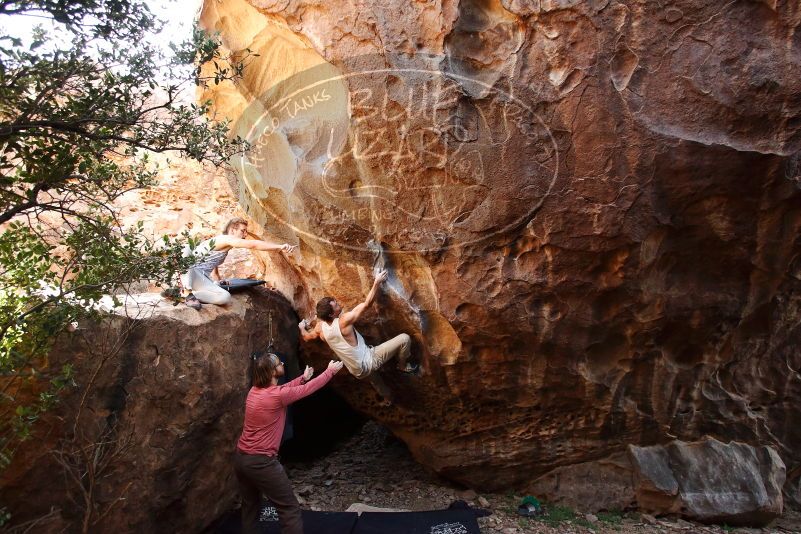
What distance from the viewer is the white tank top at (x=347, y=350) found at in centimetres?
496

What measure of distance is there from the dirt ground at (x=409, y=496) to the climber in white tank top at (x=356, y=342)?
1.51 m

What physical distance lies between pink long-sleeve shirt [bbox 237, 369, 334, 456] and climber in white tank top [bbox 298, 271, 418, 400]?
2.83 ft

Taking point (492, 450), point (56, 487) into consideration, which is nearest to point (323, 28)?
point (56, 487)

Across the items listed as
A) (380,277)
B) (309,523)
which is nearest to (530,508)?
(309,523)

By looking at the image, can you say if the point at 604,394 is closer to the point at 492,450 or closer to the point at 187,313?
the point at 492,450

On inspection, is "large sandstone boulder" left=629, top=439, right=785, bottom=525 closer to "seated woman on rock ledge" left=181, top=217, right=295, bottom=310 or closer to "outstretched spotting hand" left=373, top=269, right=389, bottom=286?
"outstretched spotting hand" left=373, top=269, right=389, bottom=286

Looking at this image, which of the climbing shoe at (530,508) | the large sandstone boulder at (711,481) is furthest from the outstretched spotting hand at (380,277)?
the large sandstone boulder at (711,481)

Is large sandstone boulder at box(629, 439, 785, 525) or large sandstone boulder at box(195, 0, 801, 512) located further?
large sandstone boulder at box(629, 439, 785, 525)

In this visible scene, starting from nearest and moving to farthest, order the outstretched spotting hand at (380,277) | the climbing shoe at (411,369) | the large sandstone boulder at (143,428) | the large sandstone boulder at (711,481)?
the large sandstone boulder at (143,428) < the outstretched spotting hand at (380,277) < the climbing shoe at (411,369) < the large sandstone boulder at (711,481)

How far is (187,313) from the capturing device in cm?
486

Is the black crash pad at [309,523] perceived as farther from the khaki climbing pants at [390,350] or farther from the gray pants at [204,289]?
the gray pants at [204,289]

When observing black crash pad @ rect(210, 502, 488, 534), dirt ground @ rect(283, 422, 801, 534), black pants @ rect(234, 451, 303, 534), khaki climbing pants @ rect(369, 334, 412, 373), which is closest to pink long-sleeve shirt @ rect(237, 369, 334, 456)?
black pants @ rect(234, 451, 303, 534)

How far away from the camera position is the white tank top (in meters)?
4.96

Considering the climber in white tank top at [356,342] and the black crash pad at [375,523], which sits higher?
the climber in white tank top at [356,342]
